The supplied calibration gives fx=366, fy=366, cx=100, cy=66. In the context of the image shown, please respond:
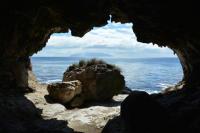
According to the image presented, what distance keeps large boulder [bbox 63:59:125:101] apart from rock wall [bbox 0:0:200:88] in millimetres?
5390

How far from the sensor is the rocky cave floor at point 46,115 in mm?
19500

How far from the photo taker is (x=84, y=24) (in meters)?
22.2

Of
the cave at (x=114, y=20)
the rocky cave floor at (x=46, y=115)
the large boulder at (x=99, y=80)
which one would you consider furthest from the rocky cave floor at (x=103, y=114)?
the large boulder at (x=99, y=80)

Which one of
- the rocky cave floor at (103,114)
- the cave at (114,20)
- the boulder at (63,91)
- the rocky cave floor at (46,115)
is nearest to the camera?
the rocky cave floor at (103,114)

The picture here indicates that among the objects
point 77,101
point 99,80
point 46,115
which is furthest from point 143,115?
point 99,80

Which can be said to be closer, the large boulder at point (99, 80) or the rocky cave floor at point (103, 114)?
the rocky cave floor at point (103, 114)

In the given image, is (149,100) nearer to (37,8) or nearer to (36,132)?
(36,132)

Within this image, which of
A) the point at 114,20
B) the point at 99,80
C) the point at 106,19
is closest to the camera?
the point at 106,19

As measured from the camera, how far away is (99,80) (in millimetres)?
29031

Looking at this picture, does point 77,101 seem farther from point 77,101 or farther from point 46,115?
point 46,115

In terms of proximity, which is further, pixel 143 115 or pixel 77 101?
pixel 77 101

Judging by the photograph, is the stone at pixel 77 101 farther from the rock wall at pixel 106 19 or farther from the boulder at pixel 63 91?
the rock wall at pixel 106 19

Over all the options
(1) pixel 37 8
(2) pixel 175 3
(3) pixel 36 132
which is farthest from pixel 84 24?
(3) pixel 36 132

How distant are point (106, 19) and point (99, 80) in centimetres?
729
